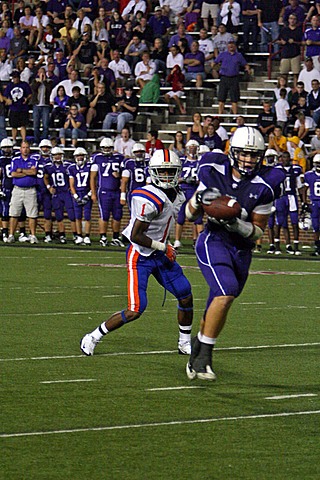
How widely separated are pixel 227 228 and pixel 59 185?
14.1 metres

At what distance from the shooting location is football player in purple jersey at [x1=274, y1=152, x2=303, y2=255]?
19.0 meters

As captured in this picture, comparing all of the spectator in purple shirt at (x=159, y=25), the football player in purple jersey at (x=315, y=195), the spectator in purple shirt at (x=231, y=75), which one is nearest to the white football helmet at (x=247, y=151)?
the football player in purple jersey at (x=315, y=195)

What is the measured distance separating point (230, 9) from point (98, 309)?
1431 cm

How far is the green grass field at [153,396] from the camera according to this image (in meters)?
5.33

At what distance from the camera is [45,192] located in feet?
70.2

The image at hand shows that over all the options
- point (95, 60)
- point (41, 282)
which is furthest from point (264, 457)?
point (95, 60)

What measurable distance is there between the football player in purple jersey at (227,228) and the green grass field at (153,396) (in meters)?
0.37

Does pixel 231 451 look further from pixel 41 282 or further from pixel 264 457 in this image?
pixel 41 282

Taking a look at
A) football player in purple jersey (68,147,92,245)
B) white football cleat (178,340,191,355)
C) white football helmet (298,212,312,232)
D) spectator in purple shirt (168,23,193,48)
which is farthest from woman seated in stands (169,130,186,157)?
white football cleat (178,340,191,355)

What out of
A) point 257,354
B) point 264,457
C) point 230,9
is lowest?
point 257,354

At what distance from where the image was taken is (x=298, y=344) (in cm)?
912

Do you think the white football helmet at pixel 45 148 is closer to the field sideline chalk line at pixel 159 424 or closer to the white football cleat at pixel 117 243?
the white football cleat at pixel 117 243

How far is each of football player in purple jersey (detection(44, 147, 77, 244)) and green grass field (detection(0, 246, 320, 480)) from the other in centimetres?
868

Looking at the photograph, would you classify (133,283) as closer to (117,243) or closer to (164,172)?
(164,172)
